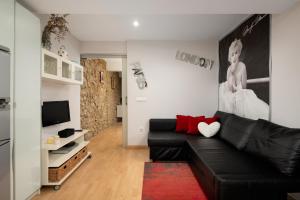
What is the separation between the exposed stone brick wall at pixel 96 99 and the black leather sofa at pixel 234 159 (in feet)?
7.56

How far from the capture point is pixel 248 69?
3.38 meters

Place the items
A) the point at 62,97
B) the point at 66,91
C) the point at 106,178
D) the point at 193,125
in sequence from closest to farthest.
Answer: the point at 106,178
the point at 62,97
the point at 66,91
the point at 193,125

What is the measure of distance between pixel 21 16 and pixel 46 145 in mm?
1595

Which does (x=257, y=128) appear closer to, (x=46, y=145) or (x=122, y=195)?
(x=122, y=195)

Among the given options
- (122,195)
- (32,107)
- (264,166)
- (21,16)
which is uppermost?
(21,16)

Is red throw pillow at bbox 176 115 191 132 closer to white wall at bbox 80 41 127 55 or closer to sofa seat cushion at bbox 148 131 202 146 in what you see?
sofa seat cushion at bbox 148 131 202 146

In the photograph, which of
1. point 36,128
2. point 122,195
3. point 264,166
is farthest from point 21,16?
point 264,166

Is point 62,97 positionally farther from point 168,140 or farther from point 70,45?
point 168,140

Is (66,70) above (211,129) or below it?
above

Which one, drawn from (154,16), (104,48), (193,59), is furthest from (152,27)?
(104,48)

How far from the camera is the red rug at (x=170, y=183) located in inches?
99.5

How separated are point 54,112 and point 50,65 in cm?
80

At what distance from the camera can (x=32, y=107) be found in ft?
7.84

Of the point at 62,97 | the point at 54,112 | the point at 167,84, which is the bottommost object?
the point at 54,112
